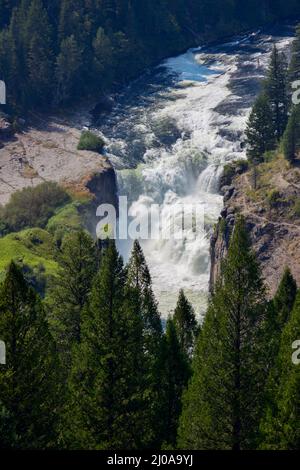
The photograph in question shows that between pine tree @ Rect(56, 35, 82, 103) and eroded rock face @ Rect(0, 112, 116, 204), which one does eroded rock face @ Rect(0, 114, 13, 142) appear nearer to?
eroded rock face @ Rect(0, 112, 116, 204)

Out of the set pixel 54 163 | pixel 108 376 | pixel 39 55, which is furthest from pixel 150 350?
pixel 39 55

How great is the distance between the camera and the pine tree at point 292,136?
283ft

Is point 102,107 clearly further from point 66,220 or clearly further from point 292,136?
point 292,136

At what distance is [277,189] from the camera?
275 feet

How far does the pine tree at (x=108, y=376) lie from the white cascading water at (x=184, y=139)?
37.9 metres

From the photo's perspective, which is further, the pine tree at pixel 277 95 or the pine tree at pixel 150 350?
the pine tree at pixel 277 95

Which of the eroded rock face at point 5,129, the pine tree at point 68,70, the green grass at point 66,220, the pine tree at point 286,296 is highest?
the pine tree at point 68,70

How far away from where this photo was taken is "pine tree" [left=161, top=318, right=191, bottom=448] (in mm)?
41500

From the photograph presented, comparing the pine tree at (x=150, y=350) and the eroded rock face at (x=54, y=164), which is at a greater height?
the eroded rock face at (x=54, y=164)

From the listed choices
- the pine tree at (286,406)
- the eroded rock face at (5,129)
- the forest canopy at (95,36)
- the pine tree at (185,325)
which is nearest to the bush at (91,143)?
the eroded rock face at (5,129)

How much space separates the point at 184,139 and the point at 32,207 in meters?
29.9

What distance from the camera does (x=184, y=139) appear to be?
116 m

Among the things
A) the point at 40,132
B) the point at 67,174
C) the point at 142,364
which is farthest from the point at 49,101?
the point at 142,364

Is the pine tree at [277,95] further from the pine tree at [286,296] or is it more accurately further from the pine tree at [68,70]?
the pine tree at [68,70]
